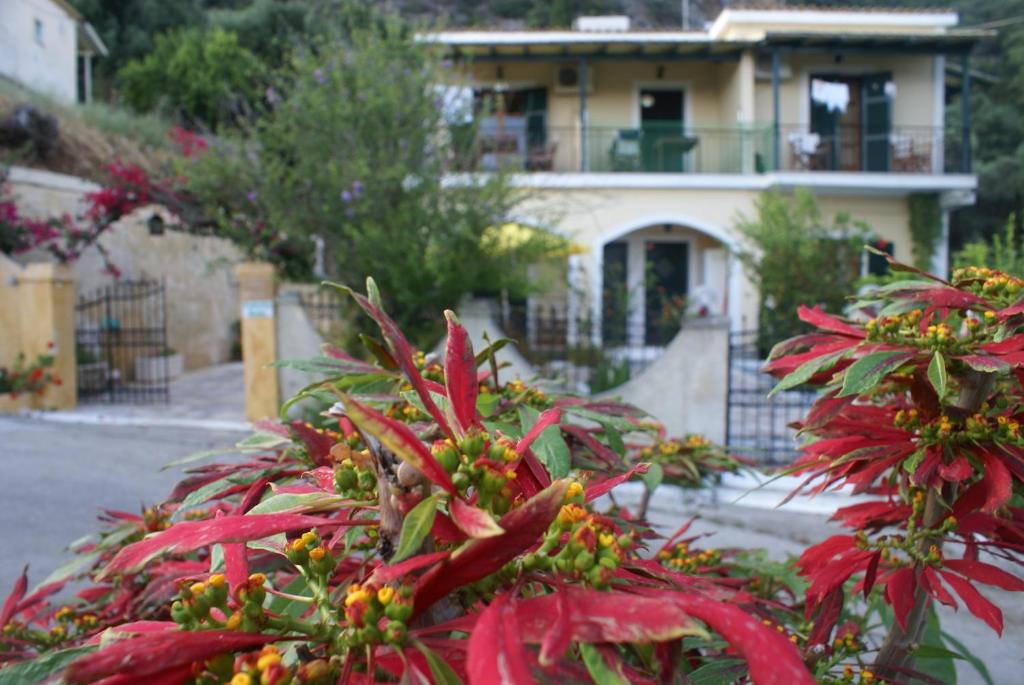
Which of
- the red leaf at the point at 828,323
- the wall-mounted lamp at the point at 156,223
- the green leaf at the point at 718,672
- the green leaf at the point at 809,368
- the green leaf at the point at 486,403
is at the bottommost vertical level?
the green leaf at the point at 718,672

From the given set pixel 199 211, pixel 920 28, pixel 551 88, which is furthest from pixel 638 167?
pixel 199 211

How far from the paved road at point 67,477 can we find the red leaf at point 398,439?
289 centimetres

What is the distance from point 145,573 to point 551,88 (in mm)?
15657

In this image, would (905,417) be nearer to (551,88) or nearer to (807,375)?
(807,375)

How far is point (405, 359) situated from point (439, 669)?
9.9 inches

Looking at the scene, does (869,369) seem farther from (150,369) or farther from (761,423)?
(150,369)

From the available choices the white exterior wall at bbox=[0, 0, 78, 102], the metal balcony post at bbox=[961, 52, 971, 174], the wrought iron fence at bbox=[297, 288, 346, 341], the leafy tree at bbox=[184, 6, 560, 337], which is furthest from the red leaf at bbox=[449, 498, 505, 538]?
the white exterior wall at bbox=[0, 0, 78, 102]

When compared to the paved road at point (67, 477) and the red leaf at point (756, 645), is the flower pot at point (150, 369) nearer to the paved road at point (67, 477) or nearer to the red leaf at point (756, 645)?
the paved road at point (67, 477)

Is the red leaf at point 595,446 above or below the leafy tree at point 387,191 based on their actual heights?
below

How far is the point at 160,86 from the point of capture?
2350cm

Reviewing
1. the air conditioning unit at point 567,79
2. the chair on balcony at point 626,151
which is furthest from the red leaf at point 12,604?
the air conditioning unit at point 567,79

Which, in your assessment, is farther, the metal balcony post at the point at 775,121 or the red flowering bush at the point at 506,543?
the metal balcony post at the point at 775,121

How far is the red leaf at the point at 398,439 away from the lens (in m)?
0.59

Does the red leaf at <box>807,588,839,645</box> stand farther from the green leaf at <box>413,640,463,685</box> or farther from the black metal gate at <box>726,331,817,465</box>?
the black metal gate at <box>726,331,817,465</box>
